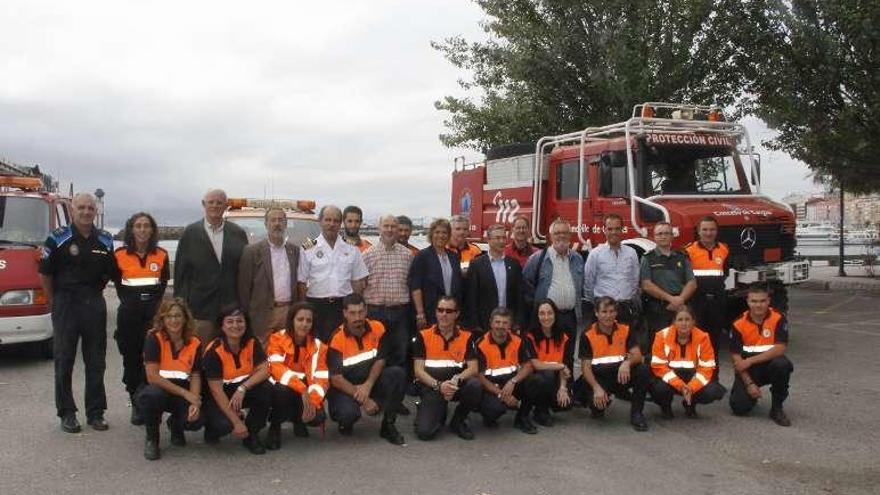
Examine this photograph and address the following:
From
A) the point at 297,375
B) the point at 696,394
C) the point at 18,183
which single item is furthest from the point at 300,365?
the point at 18,183

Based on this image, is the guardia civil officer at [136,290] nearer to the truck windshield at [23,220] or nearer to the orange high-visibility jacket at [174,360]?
the orange high-visibility jacket at [174,360]

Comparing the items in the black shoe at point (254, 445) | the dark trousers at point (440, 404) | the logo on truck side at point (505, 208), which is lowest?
the black shoe at point (254, 445)

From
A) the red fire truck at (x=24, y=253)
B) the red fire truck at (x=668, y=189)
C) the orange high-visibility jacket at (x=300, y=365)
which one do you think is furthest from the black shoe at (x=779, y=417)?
the red fire truck at (x=24, y=253)

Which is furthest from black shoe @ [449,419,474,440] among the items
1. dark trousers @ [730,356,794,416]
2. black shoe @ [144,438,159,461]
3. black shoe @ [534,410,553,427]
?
dark trousers @ [730,356,794,416]

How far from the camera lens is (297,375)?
18.0 feet

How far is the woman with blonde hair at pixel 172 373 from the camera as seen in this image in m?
5.21

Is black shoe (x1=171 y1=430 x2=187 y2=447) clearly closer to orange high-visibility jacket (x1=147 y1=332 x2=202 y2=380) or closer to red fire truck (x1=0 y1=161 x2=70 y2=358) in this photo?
orange high-visibility jacket (x1=147 y1=332 x2=202 y2=380)

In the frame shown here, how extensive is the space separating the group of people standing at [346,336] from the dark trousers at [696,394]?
11mm

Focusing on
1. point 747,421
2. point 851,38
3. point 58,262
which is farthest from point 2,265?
point 851,38

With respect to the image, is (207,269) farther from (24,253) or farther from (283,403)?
(24,253)

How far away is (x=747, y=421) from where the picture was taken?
617 cm

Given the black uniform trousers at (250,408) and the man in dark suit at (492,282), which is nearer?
the black uniform trousers at (250,408)

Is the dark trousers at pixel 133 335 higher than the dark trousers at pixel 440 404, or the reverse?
the dark trousers at pixel 133 335

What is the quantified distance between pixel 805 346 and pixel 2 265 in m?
9.35
